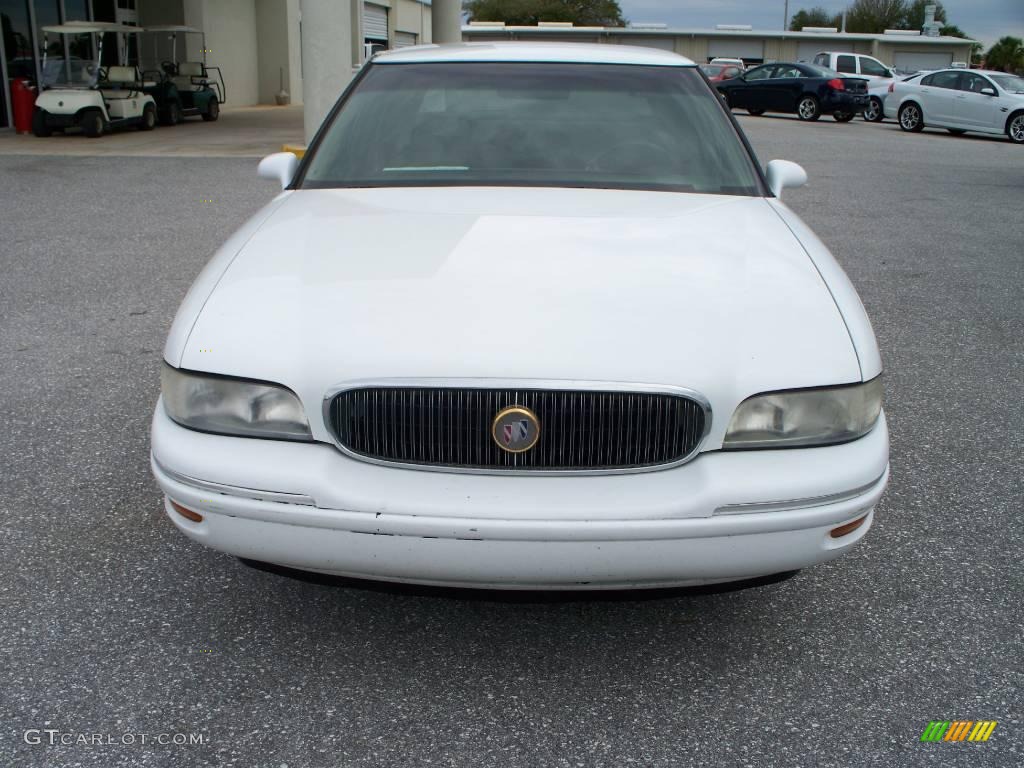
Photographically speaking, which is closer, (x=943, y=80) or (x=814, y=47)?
(x=943, y=80)

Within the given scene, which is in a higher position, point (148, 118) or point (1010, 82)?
point (1010, 82)

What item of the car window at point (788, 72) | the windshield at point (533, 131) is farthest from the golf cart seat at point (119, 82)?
the car window at point (788, 72)

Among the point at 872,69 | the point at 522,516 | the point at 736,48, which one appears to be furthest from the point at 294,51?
the point at 736,48

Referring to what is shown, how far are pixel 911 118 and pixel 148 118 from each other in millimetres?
16065

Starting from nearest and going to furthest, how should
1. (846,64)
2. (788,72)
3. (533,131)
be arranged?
(533,131) < (788,72) < (846,64)

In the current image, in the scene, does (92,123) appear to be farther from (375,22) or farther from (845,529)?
(375,22)

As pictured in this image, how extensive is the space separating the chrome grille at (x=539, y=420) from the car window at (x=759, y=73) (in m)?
25.8

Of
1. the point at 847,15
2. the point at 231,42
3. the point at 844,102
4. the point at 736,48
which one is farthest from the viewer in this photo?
the point at 847,15

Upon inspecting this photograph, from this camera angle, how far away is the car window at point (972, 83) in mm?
20297

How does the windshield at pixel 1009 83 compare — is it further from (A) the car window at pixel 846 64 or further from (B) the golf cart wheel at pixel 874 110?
(A) the car window at pixel 846 64

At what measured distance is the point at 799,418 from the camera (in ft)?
7.41

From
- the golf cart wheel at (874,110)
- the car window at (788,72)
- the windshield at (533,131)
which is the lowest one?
the golf cart wheel at (874,110)

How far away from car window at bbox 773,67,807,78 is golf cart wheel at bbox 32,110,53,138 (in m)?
17.7

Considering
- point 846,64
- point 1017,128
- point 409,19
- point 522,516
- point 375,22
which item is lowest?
point 1017,128
